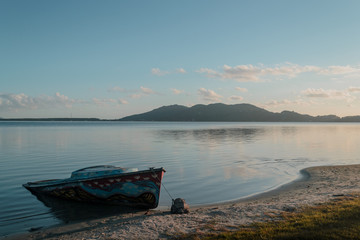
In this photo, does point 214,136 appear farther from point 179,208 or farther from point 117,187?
point 179,208

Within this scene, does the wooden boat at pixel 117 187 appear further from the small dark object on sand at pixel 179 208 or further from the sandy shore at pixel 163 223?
the small dark object on sand at pixel 179 208

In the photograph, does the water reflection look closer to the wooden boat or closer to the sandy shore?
the wooden boat

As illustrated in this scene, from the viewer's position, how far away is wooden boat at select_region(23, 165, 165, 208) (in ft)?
48.6

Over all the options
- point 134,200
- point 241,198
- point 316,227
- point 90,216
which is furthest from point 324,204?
point 90,216

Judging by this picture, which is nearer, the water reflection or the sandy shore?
the sandy shore

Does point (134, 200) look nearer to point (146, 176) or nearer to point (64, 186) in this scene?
point (146, 176)

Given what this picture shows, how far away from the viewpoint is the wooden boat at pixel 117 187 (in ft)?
Answer: 48.6

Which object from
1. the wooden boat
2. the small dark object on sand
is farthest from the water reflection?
the small dark object on sand

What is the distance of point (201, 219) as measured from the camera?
11352 mm

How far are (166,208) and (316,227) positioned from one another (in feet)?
25.3

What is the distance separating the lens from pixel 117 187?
15.0 metres

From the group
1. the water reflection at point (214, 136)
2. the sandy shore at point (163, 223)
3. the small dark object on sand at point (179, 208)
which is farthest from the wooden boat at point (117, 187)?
the water reflection at point (214, 136)

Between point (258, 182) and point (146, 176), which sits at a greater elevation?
point (146, 176)

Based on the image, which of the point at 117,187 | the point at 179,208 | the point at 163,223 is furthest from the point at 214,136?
the point at 163,223
